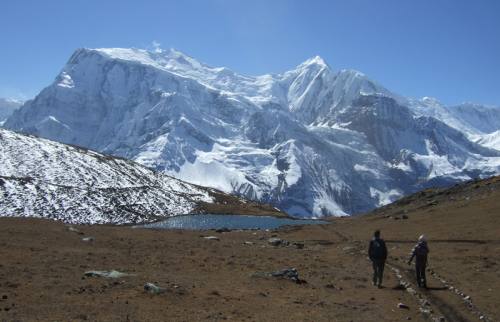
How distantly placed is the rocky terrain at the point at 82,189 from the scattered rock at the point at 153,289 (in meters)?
75.8

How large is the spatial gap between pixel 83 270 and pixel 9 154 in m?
115

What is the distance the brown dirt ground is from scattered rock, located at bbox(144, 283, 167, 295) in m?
0.39

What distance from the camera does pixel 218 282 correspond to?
30766 mm

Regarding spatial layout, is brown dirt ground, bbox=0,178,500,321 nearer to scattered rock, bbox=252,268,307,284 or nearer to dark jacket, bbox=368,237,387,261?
scattered rock, bbox=252,268,307,284

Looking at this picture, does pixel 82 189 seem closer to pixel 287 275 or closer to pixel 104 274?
pixel 104 274

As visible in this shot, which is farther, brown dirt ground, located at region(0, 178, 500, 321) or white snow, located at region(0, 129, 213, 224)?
white snow, located at region(0, 129, 213, 224)

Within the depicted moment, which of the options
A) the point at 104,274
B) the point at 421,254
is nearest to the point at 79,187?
the point at 104,274

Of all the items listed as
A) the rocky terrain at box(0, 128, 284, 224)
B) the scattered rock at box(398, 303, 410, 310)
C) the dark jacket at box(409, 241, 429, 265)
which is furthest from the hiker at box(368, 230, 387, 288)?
the rocky terrain at box(0, 128, 284, 224)

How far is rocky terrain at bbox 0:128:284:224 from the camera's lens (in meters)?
103

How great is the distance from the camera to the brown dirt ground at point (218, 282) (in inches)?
907

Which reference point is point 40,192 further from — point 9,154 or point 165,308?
point 165,308

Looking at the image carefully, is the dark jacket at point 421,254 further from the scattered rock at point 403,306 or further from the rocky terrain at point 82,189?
the rocky terrain at point 82,189

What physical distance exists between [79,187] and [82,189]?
5.33m

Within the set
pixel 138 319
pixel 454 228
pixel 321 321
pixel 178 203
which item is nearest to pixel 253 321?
pixel 321 321
